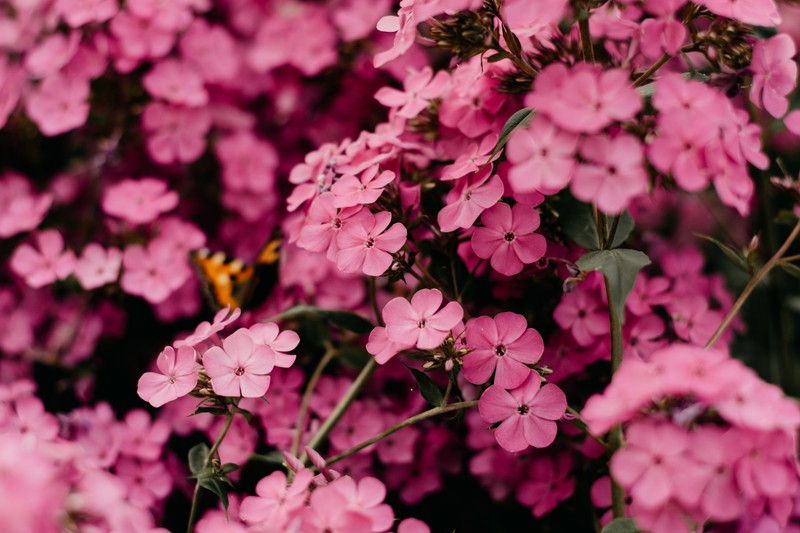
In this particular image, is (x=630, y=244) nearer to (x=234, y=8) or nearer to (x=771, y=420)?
(x=771, y=420)

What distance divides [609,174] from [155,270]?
0.81 m

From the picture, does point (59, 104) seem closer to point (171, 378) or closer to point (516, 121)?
point (171, 378)

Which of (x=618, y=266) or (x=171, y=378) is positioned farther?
(x=171, y=378)

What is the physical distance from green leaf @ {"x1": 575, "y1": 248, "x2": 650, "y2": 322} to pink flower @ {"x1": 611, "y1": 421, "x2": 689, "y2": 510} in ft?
0.40

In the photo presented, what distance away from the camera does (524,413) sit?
0.81 meters

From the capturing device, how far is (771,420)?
602 mm

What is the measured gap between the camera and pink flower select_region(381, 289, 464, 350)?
80 centimetres

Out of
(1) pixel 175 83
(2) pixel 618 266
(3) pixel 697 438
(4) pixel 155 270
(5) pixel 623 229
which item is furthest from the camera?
(1) pixel 175 83

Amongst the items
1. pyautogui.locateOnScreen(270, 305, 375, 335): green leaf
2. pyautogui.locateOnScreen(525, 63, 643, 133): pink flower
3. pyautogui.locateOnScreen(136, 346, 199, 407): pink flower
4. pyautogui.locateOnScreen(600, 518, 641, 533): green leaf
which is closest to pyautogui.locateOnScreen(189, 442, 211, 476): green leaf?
pyautogui.locateOnScreen(136, 346, 199, 407): pink flower

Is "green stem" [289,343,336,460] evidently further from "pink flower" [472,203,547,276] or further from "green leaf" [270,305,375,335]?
"pink flower" [472,203,547,276]

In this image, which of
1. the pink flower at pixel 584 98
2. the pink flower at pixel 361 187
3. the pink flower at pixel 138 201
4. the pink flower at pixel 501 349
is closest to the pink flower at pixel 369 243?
the pink flower at pixel 361 187

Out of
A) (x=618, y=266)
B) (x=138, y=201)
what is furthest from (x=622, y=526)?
(x=138, y=201)

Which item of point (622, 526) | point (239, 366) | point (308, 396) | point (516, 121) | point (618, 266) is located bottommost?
point (308, 396)

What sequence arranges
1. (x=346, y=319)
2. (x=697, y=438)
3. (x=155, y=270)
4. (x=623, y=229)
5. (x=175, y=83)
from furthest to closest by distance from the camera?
(x=175, y=83) < (x=155, y=270) < (x=346, y=319) < (x=623, y=229) < (x=697, y=438)
